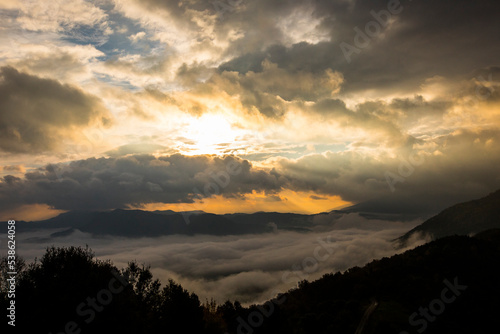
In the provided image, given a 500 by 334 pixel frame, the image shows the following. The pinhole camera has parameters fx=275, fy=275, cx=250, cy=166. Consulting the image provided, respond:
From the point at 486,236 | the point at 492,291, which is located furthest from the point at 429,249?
the point at 486,236

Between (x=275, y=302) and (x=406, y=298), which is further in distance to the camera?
(x=275, y=302)

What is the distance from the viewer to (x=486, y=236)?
12850cm

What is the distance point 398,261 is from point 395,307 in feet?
146

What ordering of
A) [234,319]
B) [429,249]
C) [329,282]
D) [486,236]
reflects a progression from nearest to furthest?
1. [234,319]
2. [329,282]
3. [429,249]
4. [486,236]

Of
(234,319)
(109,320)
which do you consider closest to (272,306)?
(234,319)

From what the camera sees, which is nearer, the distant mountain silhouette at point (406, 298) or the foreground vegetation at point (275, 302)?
the foreground vegetation at point (275, 302)

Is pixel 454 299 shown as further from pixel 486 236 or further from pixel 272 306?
pixel 486 236

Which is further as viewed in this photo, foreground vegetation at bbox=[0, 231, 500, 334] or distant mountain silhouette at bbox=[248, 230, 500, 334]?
distant mountain silhouette at bbox=[248, 230, 500, 334]

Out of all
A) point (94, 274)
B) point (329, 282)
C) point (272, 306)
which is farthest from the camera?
point (329, 282)

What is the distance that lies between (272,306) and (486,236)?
438 ft

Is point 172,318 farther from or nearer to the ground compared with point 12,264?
nearer to the ground

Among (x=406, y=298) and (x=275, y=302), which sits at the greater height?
(x=275, y=302)

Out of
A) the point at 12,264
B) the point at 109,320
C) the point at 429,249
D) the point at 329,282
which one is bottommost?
the point at 329,282

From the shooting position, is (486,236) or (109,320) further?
(486,236)
